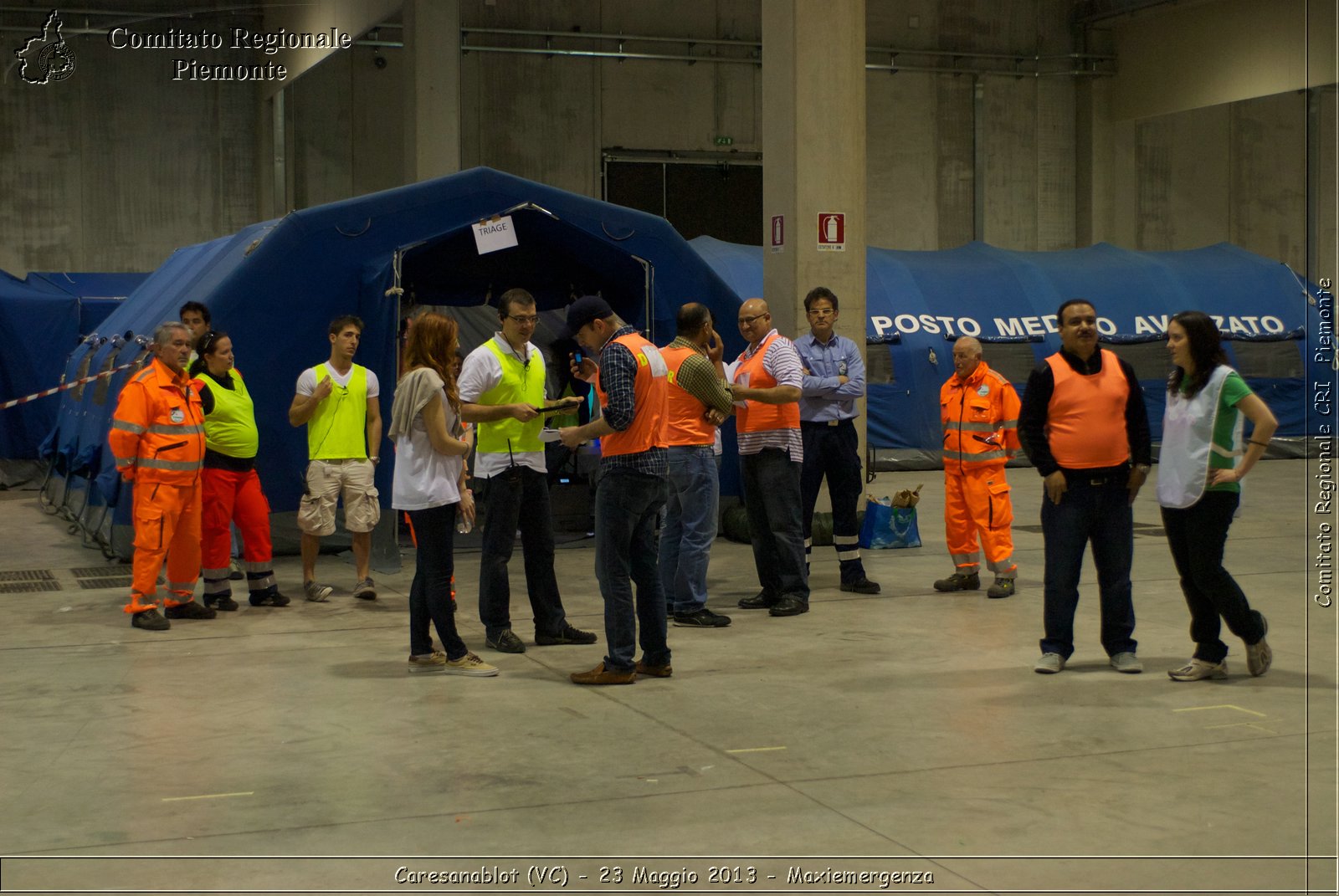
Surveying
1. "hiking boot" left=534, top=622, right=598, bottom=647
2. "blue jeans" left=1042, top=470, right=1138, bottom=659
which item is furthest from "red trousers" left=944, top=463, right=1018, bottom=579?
"hiking boot" left=534, top=622, right=598, bottom=647

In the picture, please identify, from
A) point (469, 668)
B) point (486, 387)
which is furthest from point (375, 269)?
point (469, 668)

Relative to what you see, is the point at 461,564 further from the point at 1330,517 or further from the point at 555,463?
the point at 1330,517

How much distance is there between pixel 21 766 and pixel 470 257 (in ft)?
23.9

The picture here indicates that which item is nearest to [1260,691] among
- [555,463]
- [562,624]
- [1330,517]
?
[562,624]

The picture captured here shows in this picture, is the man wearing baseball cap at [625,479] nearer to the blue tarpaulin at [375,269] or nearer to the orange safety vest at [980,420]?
the orange safety vest at [980,420]

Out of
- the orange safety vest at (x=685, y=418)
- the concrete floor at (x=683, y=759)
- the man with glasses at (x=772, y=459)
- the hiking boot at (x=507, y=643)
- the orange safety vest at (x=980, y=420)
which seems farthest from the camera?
the orange safety vest at (x=980, y=420)

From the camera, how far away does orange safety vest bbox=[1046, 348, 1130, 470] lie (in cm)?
656

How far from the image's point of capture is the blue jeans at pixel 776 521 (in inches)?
330

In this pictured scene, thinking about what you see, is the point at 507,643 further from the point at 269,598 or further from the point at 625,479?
the point at 269,598

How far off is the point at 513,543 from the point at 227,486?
2378 millimetres

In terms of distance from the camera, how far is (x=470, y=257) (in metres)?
12.1

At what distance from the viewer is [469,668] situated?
22.6 ft

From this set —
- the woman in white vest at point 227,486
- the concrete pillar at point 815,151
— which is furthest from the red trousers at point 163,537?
the concrete pillar at point 815,151

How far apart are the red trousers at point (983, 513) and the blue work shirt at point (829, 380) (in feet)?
2.57
